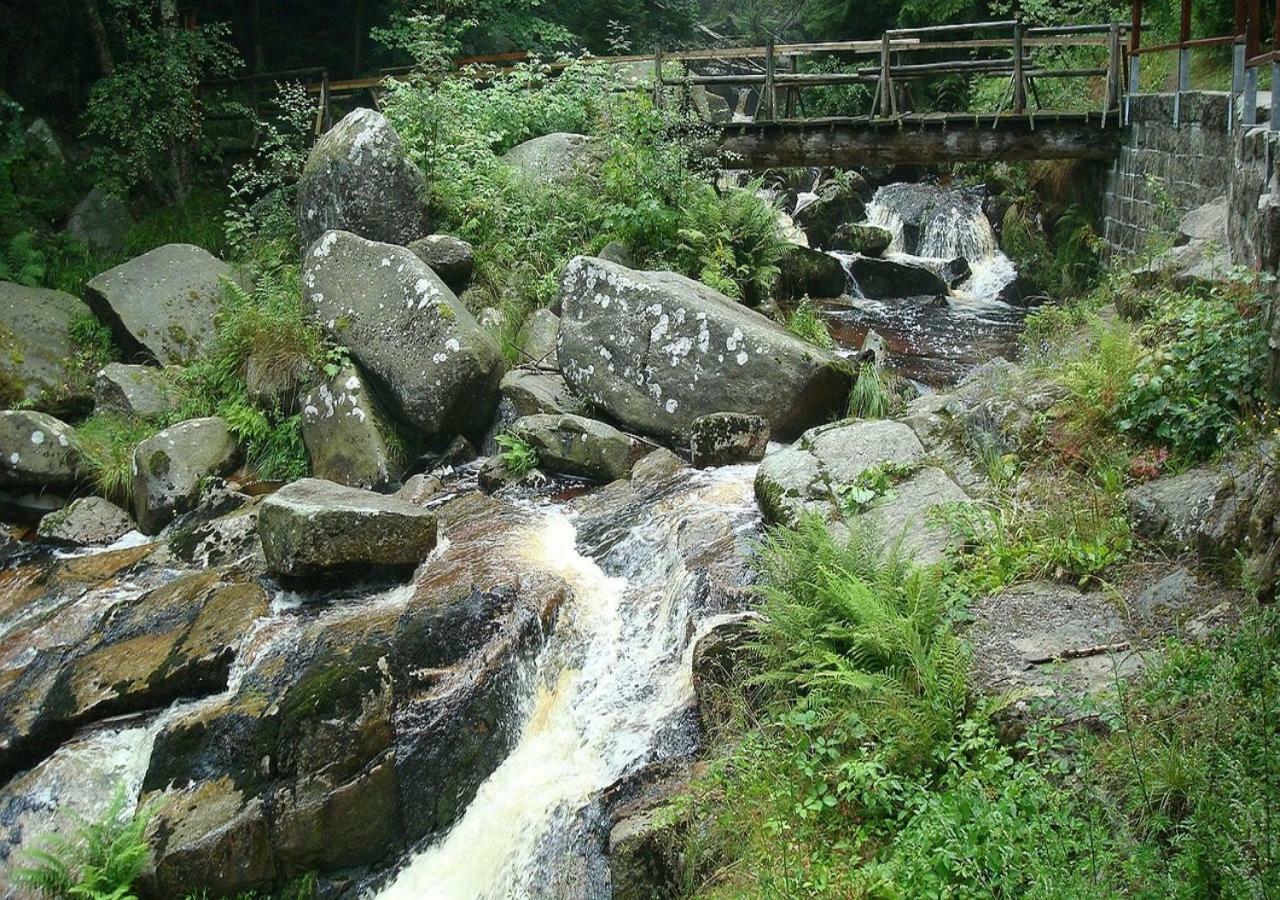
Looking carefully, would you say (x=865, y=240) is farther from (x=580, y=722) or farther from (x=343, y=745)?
(x=343, y=745)

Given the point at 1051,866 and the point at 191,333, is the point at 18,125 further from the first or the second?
the point at 1051,866

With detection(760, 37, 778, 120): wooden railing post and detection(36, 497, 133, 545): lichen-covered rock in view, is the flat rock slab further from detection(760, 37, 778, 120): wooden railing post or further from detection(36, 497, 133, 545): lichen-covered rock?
detection(760, 37, 778, 120): wooden railing post

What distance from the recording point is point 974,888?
11.8 feet

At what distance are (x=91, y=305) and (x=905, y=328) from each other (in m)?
10.3

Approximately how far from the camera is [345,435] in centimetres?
949

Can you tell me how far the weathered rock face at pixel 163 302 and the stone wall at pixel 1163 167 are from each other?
10404mm

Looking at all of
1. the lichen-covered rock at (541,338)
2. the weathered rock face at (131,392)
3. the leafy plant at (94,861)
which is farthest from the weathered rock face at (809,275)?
the leafy plant at (94,861)

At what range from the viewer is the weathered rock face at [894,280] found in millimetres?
15344

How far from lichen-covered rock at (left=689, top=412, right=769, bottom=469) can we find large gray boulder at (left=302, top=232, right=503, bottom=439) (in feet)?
7.77

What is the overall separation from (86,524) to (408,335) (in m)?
3.48

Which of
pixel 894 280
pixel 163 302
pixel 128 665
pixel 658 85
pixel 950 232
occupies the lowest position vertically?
pixel 128 665

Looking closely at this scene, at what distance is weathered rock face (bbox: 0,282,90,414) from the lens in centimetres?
1112

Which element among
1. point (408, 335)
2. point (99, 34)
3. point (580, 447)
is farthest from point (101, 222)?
point (580, 447)

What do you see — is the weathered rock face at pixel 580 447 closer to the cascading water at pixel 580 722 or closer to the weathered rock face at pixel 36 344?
the cascading water at pixel 580 722
